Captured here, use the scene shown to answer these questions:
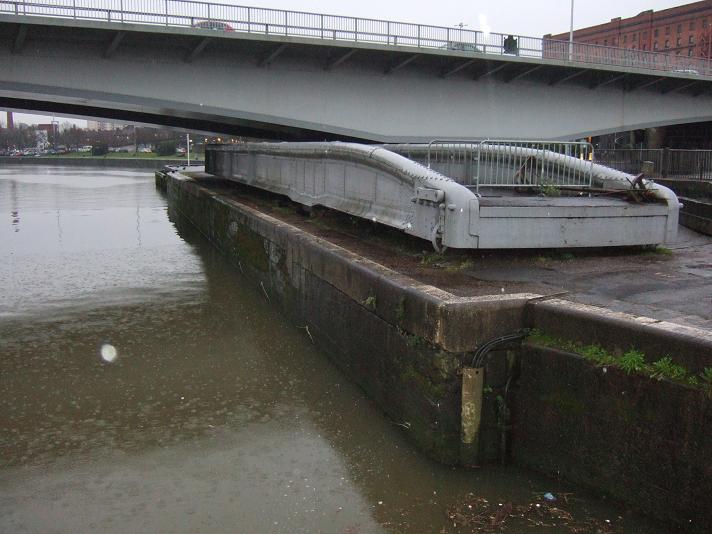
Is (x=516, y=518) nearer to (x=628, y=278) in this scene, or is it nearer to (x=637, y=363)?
(x=637, y=363)

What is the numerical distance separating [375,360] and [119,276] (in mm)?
9293

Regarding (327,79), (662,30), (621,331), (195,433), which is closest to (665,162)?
(327,79)

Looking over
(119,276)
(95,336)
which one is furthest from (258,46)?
(95,336)

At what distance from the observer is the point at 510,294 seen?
5.88 meters

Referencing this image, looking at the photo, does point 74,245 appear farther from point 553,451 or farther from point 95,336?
point 553,451

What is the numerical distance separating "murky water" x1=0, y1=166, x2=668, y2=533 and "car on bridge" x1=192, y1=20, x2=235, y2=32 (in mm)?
10779

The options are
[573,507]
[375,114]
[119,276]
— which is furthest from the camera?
[375,114]

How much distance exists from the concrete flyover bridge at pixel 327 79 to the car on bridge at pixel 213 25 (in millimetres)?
66

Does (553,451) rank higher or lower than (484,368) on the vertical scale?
lower

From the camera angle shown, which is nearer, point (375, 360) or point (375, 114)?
point (375, 360)

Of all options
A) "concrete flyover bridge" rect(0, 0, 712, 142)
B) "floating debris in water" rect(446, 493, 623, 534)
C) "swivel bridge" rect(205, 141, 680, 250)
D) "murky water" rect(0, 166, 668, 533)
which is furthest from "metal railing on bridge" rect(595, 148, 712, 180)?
"floating debris in water" rect(446, 493, 623, 534)

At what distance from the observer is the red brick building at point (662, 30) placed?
97188 millimetres

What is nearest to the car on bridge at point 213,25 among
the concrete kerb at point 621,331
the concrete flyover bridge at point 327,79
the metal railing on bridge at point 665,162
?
the concrete flyover bridge at point 327,79

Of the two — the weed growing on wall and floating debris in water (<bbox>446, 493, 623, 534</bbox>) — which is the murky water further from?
the weed growing on wall
